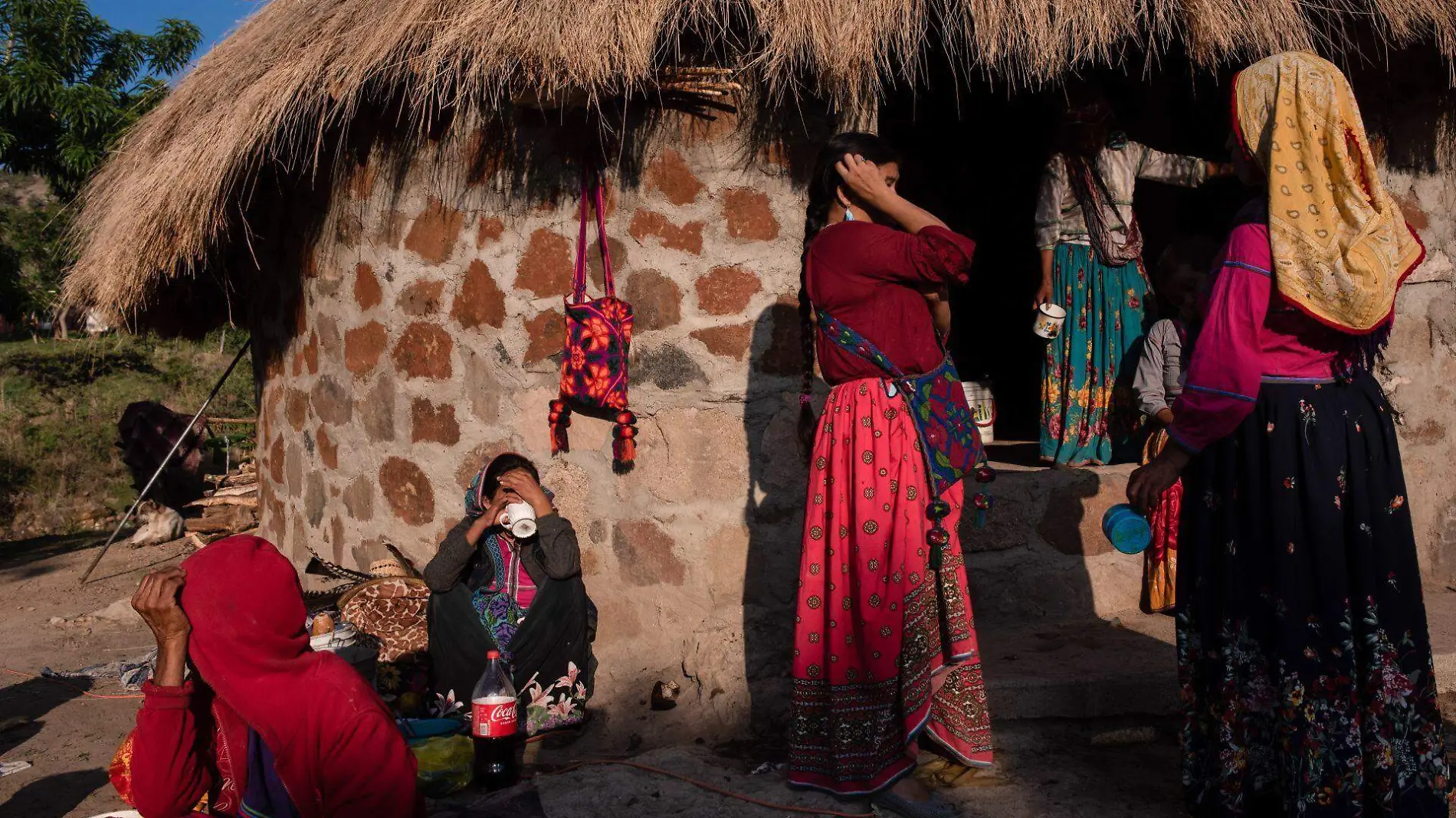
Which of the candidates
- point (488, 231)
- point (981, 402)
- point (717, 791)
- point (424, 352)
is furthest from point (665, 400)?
point (981, 402)

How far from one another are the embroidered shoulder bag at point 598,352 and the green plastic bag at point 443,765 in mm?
1006

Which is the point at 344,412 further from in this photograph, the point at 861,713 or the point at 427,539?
the point at 861,713

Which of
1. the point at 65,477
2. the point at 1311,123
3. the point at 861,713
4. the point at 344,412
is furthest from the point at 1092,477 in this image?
the point at 65,477

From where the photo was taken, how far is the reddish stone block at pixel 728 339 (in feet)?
11.0

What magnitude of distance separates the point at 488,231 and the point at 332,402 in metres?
1.19

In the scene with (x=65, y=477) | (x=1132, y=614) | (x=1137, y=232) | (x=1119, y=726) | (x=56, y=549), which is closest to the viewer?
(x=1119, y=726)

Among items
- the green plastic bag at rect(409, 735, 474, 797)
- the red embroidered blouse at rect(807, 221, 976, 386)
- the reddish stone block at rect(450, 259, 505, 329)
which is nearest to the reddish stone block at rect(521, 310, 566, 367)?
the reddish stone block at rect(450, 259, 505, 329)

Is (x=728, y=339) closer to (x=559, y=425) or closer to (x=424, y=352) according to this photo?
(x=559, y=425)

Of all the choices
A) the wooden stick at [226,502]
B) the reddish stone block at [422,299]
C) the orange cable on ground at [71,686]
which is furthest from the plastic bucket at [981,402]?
the wooden stick at [226,502]

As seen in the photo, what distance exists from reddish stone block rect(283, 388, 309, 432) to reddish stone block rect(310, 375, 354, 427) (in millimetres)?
103

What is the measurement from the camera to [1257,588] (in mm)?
2102

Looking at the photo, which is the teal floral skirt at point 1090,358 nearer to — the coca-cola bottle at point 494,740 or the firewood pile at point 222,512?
the coca-cola bottle at point 494,740

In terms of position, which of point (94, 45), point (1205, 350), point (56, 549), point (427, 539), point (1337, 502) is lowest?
point (56, 549)

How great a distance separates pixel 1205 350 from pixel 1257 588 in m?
0.49
